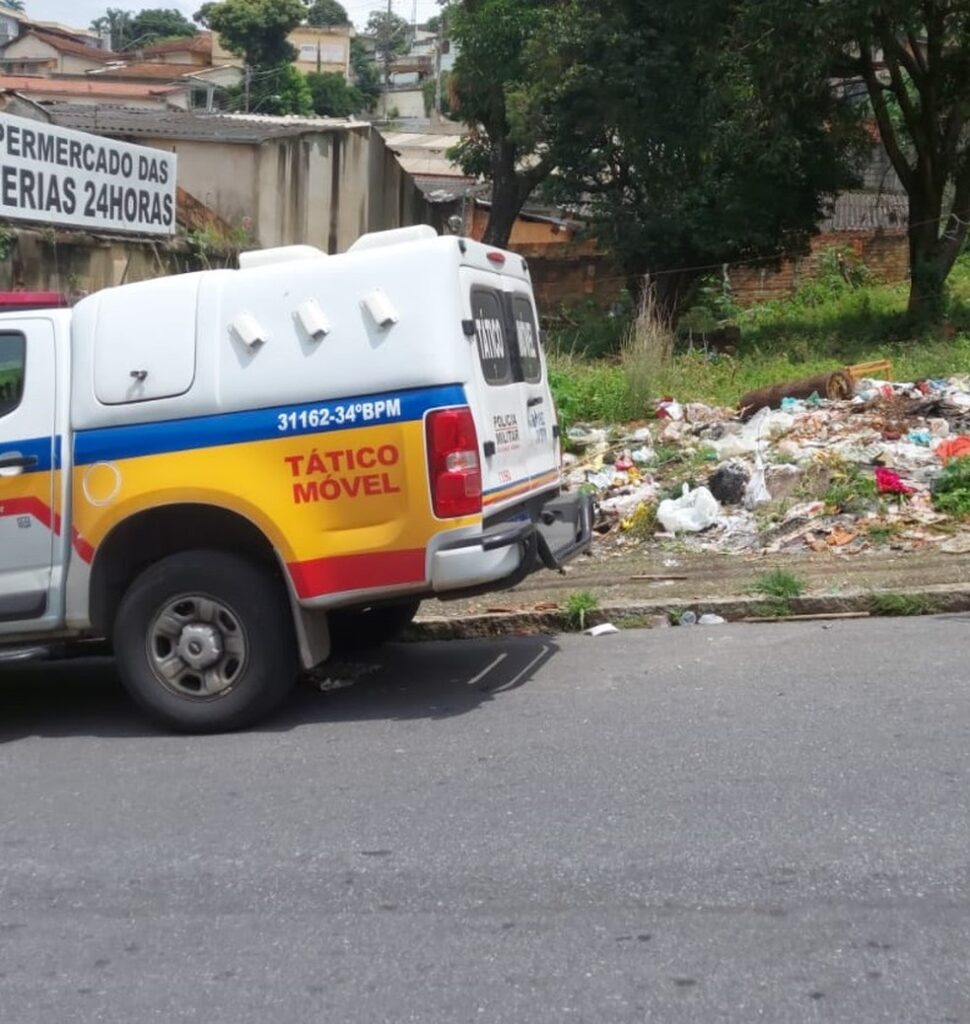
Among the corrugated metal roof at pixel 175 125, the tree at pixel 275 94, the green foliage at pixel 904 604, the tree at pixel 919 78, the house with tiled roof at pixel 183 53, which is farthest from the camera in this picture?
the house with tiled roof at pixel 183 53

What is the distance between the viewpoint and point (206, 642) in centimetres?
660

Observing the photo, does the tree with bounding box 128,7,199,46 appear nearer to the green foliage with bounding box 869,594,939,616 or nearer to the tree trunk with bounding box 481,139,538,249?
the tree trunk with bounding box 481,139,538,249

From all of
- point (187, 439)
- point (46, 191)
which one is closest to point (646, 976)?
point (187, 439)

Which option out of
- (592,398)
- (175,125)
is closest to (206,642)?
(592,398)

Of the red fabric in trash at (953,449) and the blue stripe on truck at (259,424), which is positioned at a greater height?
the blue stripe on truck at (259,424)

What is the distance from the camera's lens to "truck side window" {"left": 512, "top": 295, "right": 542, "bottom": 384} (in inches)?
290

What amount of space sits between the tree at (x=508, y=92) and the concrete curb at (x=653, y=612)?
16619 mm

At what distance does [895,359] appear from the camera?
17719 millimetres

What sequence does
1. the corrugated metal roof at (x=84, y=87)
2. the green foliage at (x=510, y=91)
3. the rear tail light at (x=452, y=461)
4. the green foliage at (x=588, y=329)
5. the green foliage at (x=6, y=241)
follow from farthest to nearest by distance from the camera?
1. the corrugated metal roof at (x=84, y=87)
2. the green foliage at (x=510, y=91)
3. the green foliage at (x=588, y=329)
4. the green foliage at (x=6, y=241)
5. the rear tail light at (x=452, y=461)

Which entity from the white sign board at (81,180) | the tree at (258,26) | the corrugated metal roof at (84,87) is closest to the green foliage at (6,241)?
the white sign board at (81,180)

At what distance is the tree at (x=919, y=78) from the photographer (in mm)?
18688

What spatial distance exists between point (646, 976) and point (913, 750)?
2132 millimetres

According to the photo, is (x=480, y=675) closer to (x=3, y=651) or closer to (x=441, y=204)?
(x=3, y=651)

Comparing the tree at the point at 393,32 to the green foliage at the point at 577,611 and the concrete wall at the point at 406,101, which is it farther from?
the green foliage at the point at 577,611
